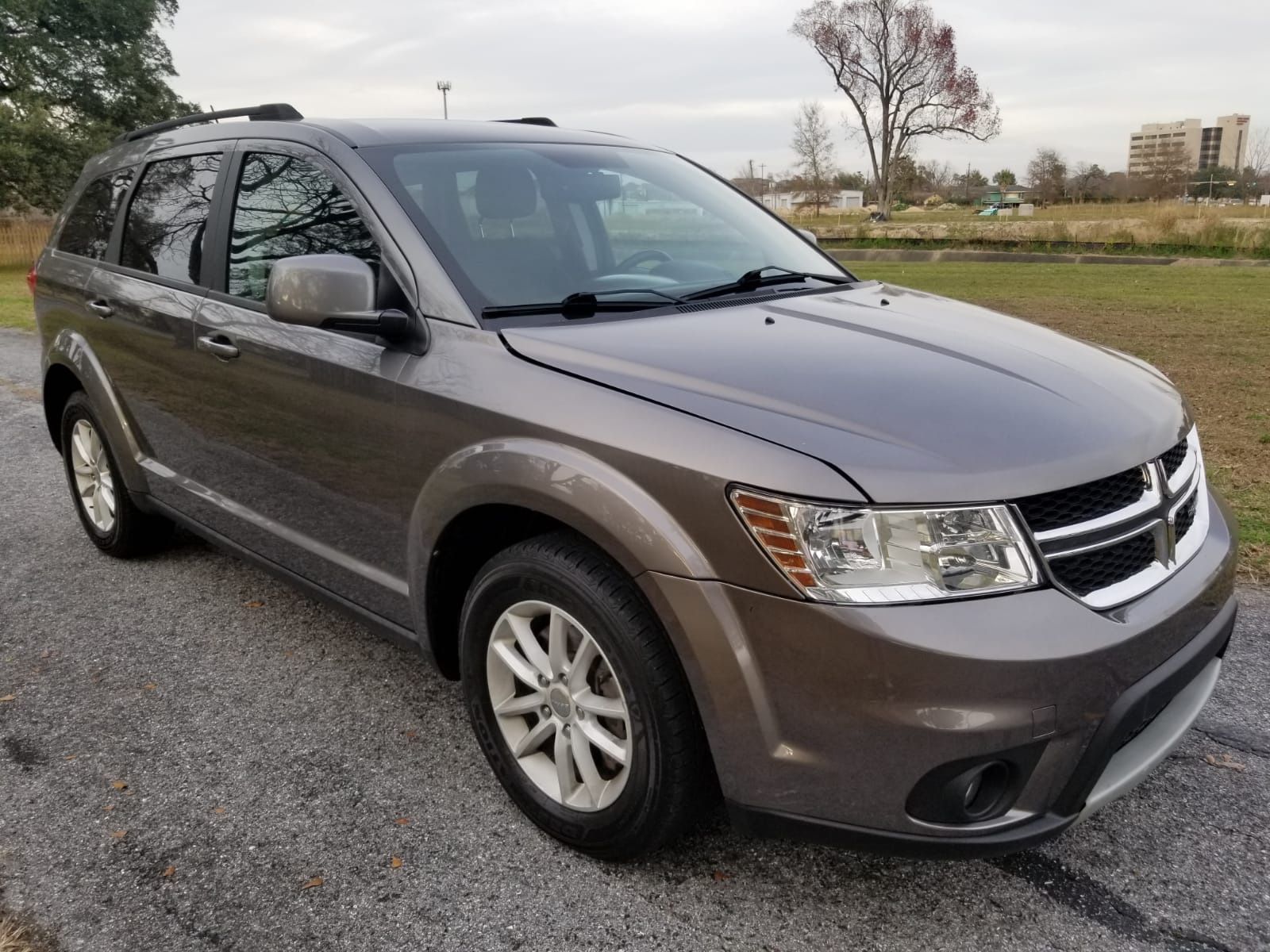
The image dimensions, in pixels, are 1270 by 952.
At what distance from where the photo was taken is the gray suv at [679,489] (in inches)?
76.7

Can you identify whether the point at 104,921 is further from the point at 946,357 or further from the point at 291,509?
the point at 946,357

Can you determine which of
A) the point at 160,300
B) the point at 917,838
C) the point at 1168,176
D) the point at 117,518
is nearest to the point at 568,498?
the point at 917,838

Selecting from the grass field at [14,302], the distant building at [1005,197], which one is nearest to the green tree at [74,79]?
the grass field at [14,302]

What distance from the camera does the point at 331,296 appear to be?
2.60 meters

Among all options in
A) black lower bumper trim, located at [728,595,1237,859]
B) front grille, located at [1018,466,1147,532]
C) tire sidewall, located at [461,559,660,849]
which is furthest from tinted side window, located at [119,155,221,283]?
front grille, located at [1018,466,1147,532]

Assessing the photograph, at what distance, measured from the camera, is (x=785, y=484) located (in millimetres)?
1957

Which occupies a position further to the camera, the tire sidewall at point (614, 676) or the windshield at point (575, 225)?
the windshield at point (575, 225)

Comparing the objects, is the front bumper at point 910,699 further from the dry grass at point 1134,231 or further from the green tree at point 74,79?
the green tree at point 74,79

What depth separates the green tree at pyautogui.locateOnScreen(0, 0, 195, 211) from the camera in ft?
90.7

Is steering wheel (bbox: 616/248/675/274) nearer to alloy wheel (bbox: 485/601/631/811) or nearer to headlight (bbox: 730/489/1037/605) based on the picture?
alloy wheel (bbox: 485/601/631/811)

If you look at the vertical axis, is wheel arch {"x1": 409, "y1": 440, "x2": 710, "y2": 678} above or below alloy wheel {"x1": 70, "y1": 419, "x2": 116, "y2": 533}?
above

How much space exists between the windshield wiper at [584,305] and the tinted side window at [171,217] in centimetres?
154

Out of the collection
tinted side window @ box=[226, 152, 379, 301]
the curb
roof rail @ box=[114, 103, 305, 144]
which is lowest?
the curb

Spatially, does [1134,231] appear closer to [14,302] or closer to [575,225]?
[14,302]
